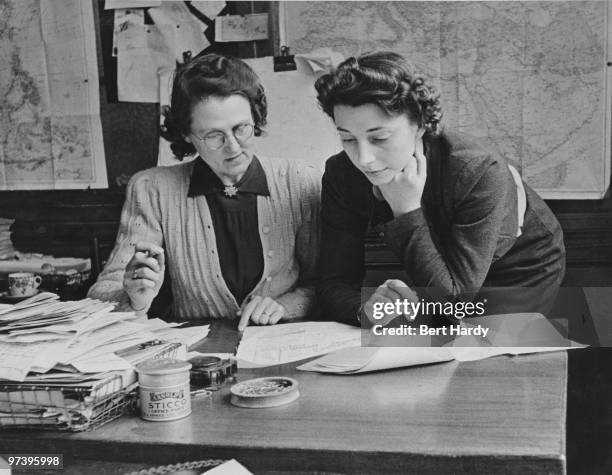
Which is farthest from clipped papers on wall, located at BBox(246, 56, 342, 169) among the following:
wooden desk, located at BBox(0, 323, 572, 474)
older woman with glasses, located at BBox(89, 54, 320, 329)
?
wooden desk, located at BBox(0, 323, 572, 474)

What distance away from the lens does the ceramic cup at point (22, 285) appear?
184cm

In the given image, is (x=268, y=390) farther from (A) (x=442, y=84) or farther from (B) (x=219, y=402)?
(A) (x=442, y=84)

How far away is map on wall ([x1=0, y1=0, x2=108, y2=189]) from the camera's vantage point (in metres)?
Answer: 2.10

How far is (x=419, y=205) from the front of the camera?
1.34 meters

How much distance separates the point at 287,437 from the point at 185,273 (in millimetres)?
822

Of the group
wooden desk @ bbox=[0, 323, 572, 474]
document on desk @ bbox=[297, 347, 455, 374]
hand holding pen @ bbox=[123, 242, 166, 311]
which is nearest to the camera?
wooden desk @ bbox=[0, 323, 572, 474]

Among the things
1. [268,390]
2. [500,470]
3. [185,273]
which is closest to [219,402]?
[268,390]

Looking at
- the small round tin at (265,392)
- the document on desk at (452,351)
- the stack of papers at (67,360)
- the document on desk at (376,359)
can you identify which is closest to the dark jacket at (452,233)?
the document on desk at (452,351)

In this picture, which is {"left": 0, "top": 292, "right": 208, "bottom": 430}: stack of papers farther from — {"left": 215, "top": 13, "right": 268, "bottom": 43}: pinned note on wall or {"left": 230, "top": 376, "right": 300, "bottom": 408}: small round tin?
{"left": 215, "top": 13, "right": 268, "bottom": 43}: pinned note on wall

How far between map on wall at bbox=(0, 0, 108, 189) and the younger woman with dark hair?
100cm

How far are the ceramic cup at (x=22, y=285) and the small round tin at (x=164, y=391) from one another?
108 cm

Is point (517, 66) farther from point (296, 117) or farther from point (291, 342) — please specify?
point (291, 342)

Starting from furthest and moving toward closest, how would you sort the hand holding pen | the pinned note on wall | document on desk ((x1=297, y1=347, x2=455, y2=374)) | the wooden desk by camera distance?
the pinned note on wall
the hand holding pen
document on desk ((x1=297, y1=347, x2=455, y2=374))
the wooden desk

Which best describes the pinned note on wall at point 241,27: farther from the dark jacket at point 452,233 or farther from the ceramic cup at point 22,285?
the ceramic cup at point 22,285
